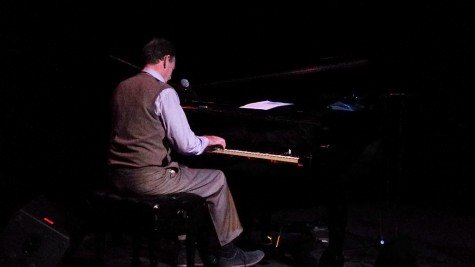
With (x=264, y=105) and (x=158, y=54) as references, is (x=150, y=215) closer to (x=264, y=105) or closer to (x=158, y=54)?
(x=158, y=54)

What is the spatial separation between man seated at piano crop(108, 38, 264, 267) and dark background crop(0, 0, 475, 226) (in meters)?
0.74

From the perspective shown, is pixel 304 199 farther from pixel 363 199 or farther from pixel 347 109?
pixel 363 199

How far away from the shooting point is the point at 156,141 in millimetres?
3418

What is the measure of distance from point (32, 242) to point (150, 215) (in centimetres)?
75

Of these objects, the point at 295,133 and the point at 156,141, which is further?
the point at 295,133

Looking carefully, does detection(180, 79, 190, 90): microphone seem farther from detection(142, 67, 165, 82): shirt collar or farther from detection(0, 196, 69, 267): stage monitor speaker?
detection(0, 196, 69, 267): stage monitor speaker

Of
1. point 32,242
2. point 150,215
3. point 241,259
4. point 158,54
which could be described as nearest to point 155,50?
point 158,54

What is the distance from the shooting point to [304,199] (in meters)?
4.58

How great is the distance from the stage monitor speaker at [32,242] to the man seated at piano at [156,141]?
0.46 metres

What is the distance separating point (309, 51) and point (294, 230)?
1.54 metres

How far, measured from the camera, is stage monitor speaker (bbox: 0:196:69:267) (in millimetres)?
3355

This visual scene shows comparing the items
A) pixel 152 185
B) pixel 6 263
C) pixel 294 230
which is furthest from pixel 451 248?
pixel 6 263

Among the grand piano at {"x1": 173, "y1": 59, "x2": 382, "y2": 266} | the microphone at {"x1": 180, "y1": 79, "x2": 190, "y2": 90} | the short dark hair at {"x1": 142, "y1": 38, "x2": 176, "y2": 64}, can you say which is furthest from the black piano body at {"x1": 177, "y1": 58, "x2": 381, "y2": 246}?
the short dark hair at {"x1": 142, "y1": 38, "x2": 176, "y2": 64}

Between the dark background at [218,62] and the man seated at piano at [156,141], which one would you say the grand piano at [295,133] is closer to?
the dark background at [218,62]
